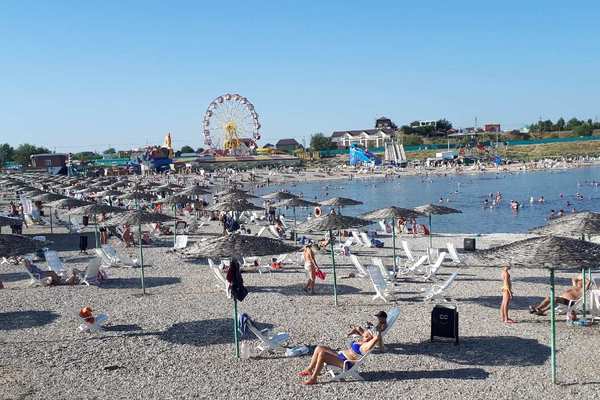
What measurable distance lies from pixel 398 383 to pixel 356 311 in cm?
329

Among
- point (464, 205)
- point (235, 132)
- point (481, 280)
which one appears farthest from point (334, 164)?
point (481, 280)

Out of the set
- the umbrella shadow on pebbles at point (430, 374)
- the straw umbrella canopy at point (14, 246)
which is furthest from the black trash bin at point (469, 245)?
the straw umbrella canopy at point (14, 246)

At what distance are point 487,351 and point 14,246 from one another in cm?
648

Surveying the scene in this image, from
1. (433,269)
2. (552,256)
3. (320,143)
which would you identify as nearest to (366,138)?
(320,143)

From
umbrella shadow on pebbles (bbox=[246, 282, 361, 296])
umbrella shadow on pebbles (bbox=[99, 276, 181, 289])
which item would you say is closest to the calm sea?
umbrella shadow on pebbles (bbox=[246, 282, 361, 296])

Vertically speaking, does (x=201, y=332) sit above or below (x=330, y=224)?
below

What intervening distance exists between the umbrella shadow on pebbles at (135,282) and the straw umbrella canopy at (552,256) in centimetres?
755

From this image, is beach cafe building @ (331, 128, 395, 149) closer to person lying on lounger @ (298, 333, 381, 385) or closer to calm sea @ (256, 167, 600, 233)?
calm sea @ (256, 167, 600, 233)

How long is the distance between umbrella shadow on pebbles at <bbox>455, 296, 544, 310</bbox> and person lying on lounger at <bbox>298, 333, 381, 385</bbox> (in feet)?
13.3

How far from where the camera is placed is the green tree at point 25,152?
11291 cm

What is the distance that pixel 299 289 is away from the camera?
11805 millimetres

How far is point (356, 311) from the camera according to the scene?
32.5 feet

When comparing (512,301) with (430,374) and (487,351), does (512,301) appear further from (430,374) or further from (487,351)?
(430,374)

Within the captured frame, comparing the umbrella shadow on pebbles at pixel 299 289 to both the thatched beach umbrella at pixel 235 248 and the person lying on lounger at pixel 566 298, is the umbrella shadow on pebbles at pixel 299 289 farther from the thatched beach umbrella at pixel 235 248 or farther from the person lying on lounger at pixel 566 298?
the person lying on lounger at pixel 566 298
